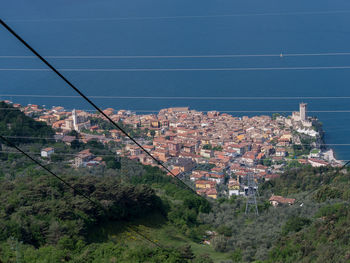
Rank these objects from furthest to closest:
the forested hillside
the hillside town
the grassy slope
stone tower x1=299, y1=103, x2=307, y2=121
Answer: stone tower x1=299, y1=103, x2=307, y2=121
the hillside town
the forested hillside
the grassy slope

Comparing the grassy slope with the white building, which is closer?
the grassy slope

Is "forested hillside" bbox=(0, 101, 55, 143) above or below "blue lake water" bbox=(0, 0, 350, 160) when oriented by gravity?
below

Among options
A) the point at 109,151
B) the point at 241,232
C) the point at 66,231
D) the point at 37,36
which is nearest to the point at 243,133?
the point at 109,151

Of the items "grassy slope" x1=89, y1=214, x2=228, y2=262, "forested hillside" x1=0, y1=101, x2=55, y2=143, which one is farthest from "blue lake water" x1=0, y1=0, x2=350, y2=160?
"grassy slope" x1=89, y1=214, x2=228, y2=262

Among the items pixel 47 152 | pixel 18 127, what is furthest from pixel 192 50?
pixel 47 152

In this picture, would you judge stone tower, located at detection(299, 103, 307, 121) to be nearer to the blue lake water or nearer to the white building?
the blue lake water

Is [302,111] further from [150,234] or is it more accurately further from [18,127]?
[150,234]

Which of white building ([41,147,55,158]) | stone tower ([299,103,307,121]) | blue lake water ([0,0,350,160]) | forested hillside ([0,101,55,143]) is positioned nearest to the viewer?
white building ([41,147,55,158])

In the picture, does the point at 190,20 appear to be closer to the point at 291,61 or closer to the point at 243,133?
the point at 291,61
